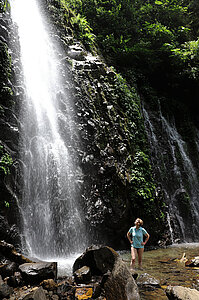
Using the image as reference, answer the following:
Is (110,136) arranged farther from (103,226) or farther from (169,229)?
(169,229)

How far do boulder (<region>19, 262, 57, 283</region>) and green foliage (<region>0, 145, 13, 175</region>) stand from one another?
3.14 meters

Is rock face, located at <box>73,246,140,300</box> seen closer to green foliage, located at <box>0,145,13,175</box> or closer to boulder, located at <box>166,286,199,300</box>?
boulder, located at <box>166,286,199,300</box>

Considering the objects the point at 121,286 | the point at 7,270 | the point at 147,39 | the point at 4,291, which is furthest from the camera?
the point at 147,39

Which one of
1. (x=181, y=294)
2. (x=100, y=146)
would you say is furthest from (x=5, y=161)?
(x=181, y=294)

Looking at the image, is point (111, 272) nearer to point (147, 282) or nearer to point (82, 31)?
point (147, 282)

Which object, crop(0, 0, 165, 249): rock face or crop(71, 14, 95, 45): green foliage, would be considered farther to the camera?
crop(71, 14, 95, 45): green foliage

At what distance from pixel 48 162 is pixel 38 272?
176 inches

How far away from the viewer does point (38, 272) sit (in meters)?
4.19

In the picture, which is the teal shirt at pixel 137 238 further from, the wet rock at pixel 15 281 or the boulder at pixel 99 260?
the wet rock at pixel 15 281

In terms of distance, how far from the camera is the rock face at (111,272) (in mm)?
3113

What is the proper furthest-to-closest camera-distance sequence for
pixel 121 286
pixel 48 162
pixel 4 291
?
1. pixel 48 162
2. pixel 4 291
3. pixel 121 286

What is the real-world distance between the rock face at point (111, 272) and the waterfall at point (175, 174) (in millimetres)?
6462

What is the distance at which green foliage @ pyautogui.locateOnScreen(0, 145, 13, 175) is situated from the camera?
21.5 feet

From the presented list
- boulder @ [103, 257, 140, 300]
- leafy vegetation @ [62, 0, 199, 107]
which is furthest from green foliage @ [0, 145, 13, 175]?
leafy vegetation @ [62, 0, 199, 107]
